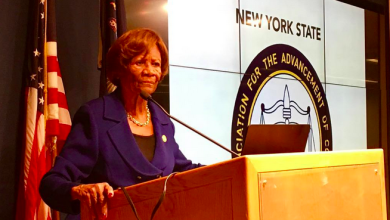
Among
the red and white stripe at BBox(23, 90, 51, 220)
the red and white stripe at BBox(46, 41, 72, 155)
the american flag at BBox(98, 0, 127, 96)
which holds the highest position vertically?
the american flag at BBox(98, 0, 127, 96)

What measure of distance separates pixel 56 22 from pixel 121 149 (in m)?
1.45

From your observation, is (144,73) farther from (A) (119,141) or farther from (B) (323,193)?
(B) (323,193)

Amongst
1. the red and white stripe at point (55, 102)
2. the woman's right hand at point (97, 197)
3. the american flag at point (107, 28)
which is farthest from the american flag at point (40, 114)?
the woman's right hand at point (97, 197)

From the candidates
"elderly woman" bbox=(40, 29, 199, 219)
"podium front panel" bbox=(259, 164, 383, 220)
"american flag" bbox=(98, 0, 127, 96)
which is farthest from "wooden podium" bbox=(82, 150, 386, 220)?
"american flag" bbox=(98, 0, 127, 96)

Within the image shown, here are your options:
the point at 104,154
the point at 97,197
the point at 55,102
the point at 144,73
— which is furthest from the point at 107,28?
the point at 97,197

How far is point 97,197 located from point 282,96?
3.17 metres

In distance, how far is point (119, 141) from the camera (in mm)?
1685

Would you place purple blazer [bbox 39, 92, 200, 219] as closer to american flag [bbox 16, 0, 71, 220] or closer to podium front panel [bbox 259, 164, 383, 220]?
podium front panel [bbox 259, 164, 383, 220]

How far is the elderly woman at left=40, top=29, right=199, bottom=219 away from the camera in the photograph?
1.47 meters

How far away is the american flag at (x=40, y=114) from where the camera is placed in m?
2.40

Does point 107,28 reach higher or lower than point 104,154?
higher

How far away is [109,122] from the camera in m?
1.71

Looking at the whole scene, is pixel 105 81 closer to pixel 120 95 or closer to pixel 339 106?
pixel 120 95

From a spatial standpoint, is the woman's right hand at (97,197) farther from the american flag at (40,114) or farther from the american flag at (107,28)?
the american flag at (107,28)
